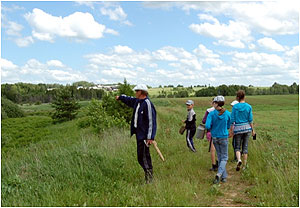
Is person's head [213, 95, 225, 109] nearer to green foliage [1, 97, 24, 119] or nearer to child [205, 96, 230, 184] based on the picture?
child [205, 96, 230, 184]

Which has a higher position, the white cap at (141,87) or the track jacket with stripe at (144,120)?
the white cap at (141,87)

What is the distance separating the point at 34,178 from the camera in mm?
5629

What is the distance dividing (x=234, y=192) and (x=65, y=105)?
151 feet

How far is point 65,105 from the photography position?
4856 cm

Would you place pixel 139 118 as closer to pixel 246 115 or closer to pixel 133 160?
pixel 133 160

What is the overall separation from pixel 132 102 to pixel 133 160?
6.39 ft

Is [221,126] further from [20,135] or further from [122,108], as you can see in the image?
[20,135]

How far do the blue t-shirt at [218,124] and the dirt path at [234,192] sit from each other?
1056 mm

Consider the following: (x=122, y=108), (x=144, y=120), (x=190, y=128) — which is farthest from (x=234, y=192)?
(x=122, y=108)

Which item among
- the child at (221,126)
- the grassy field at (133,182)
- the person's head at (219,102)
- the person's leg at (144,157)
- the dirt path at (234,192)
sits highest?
the person's head at (219,102)

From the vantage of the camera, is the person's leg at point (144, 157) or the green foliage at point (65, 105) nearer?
the person's leg at point (144, 157)

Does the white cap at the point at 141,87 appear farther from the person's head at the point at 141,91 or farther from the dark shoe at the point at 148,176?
the dark shoe at the point at 148,176

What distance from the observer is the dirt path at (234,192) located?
16.0 ft

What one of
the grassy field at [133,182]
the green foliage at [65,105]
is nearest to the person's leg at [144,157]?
the grassy field at [133,182]
